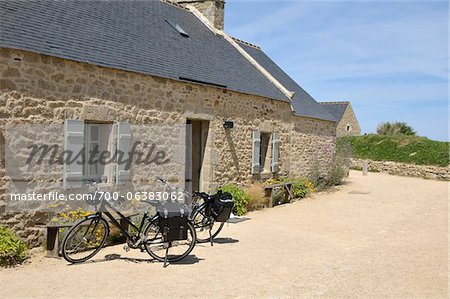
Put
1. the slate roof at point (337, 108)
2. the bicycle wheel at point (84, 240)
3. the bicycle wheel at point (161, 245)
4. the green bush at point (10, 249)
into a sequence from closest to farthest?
the green bush at point (10, 249) < the bicycle wheel at point (84, 240) < the bicycle wheel at point (161, 245) < the slate roof at point (337, 108)

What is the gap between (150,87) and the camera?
8664 mm

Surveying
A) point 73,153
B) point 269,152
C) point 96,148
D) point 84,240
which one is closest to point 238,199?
point 269,152

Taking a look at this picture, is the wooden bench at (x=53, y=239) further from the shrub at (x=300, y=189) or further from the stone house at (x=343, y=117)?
the stone house at (x=343, y=117)

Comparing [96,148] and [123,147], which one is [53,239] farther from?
[123,147]

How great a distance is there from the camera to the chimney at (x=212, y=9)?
14.2 meters

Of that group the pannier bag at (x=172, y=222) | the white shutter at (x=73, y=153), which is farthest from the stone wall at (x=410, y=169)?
the white shutter at (x=73, y=153)

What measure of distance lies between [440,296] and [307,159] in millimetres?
10599

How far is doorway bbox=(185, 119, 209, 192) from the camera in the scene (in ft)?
33.8

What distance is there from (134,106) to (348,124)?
2717 centimetres

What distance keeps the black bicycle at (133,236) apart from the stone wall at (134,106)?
2.77ft

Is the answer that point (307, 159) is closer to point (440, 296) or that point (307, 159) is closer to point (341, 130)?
point (440, 296)

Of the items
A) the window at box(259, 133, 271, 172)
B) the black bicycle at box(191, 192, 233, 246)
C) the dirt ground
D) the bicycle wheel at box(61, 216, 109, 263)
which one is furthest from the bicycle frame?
the window at box(259, 133, 271, 172)

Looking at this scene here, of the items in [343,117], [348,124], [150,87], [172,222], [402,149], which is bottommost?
[172,222]

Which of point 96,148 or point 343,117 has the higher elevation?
point 343,117
